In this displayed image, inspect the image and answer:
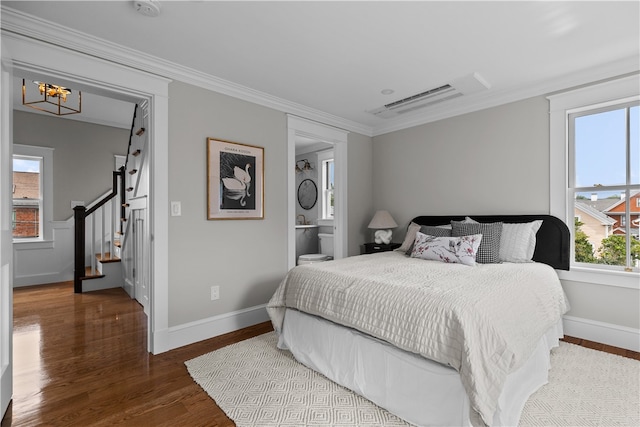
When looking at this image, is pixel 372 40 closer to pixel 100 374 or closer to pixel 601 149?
pixel 601 149

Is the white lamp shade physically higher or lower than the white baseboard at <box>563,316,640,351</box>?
higher

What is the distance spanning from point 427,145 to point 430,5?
2177 millimetres

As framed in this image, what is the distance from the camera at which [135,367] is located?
2350 millimetres

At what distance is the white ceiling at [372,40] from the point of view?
1.94 m

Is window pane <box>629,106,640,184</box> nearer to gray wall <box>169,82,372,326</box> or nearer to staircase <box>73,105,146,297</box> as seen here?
gray wall <box>169,82,372,326</box>

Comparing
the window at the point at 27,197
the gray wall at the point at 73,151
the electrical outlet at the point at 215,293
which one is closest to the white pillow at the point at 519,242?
the electrical outlet at the point at 215,293

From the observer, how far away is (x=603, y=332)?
2.71 meters

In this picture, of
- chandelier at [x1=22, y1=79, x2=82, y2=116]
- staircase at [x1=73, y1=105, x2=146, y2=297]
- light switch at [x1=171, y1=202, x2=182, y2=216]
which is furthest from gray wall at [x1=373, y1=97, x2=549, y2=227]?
chandelier at [x1=22, y1=79, x2=82, y2=116]

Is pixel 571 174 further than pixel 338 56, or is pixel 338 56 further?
pixel 571 174

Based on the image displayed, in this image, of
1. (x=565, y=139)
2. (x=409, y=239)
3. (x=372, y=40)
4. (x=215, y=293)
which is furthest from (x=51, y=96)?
(x=565, y=139)

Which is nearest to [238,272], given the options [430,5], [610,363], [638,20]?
[430,5]

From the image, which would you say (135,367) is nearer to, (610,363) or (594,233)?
(610,363)

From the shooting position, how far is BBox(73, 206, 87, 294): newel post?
443 centimetres

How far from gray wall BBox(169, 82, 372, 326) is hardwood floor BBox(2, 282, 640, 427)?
16.0 inches
